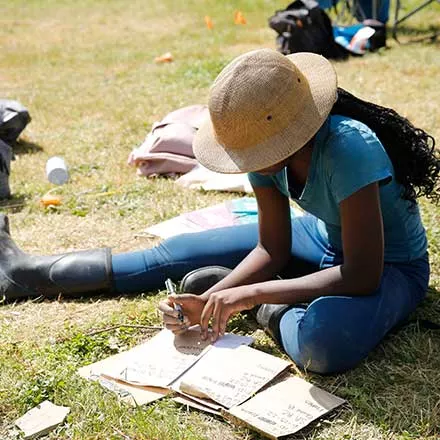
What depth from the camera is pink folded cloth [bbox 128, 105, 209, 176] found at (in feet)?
15.0

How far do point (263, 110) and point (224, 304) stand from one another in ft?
2.06

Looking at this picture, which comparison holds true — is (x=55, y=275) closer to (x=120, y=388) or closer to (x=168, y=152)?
(x=120, y=388)

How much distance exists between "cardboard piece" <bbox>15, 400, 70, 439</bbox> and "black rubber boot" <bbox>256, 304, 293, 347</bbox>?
72 centimetres

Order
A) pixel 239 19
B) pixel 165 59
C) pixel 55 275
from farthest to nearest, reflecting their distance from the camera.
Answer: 1. pixel 239 19
2. pixel 165 59
3. pixel 55 275

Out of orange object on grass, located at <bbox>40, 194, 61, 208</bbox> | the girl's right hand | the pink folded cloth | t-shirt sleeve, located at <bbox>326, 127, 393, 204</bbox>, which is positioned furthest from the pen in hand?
the pink folded cloth

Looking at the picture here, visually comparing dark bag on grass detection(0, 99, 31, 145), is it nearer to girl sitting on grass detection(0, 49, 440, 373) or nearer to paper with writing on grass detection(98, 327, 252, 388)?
girl sitting on grass detection(0, 49, 440, 373)

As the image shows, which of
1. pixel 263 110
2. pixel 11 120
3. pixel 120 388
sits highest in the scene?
pixel 263 110

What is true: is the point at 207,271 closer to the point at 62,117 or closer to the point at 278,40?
the point at 62,117

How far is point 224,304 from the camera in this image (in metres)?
2.54

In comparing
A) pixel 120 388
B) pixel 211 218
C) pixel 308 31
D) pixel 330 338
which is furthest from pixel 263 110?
pixel 308 31

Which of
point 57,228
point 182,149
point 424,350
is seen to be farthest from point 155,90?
point 424,350

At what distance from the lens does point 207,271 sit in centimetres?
292

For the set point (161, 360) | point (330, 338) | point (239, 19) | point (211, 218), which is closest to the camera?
point (330, 338)

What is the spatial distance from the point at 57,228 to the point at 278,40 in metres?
4.20
